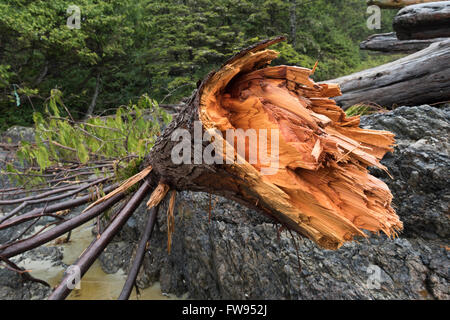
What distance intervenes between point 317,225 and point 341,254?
591 mm

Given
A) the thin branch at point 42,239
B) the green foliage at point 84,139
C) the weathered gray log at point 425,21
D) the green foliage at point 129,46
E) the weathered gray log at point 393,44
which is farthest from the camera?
the green foliage at point 129,46

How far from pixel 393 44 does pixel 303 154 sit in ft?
12.9

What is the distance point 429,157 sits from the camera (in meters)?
1.20

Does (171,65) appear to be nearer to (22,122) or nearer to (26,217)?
(22,122)

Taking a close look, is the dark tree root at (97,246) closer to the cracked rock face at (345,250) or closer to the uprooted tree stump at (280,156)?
the uprooted tree stump at (280,156)

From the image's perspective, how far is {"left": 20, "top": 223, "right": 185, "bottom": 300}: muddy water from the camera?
1512 millimetres

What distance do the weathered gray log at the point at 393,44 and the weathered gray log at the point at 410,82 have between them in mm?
1313

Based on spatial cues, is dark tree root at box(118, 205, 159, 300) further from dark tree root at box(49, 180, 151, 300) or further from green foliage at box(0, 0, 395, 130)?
green foliage at box(0, 0, 395, 130)

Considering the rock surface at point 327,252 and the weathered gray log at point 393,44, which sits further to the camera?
the weathered gray log at point 393,44

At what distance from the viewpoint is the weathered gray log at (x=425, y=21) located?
2.53 meters

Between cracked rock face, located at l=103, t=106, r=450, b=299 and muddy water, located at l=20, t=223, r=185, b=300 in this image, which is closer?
cracked rock face, located at l=103, t=106, r=450, b=299

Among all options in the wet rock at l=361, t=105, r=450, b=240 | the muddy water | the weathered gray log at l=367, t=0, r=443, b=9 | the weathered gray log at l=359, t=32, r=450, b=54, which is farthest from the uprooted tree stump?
the weathered gray log at l=367, t=0, r=443, b=9

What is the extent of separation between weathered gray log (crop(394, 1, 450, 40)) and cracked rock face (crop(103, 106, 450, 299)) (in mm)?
1980

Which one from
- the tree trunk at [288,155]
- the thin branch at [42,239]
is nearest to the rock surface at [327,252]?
the tree trunk at [288,155]
